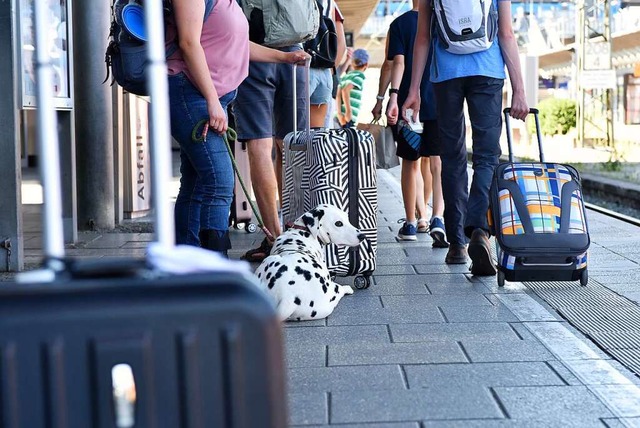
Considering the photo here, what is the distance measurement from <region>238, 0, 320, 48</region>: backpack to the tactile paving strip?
2.07 m

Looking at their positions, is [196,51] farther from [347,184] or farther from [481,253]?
[481,253]

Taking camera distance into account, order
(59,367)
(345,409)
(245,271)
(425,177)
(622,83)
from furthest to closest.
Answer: (622,83)
(425,177)
(345,409)
(245,271)
(59,367)

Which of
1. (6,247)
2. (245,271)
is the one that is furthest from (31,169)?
(245,271)

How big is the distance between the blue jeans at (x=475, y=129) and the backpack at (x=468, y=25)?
0.67 feet

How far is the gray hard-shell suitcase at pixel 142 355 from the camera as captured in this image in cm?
184

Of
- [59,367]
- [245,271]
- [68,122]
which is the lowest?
[59,367]

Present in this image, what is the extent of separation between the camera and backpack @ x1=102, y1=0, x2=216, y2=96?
440 centimetres

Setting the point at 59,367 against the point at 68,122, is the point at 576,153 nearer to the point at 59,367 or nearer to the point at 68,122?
the point at 68,122

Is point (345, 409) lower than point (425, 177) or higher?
lower

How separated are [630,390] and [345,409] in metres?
1.02

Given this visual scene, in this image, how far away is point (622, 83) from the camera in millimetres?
64625

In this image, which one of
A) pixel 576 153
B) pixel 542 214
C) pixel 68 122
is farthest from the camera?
pixel 576 153

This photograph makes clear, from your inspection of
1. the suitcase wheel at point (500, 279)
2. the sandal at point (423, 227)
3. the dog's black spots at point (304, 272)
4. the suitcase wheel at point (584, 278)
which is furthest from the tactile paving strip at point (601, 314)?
the sandal at point (423, 227)

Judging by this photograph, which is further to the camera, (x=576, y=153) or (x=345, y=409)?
(x=576, y=153)
